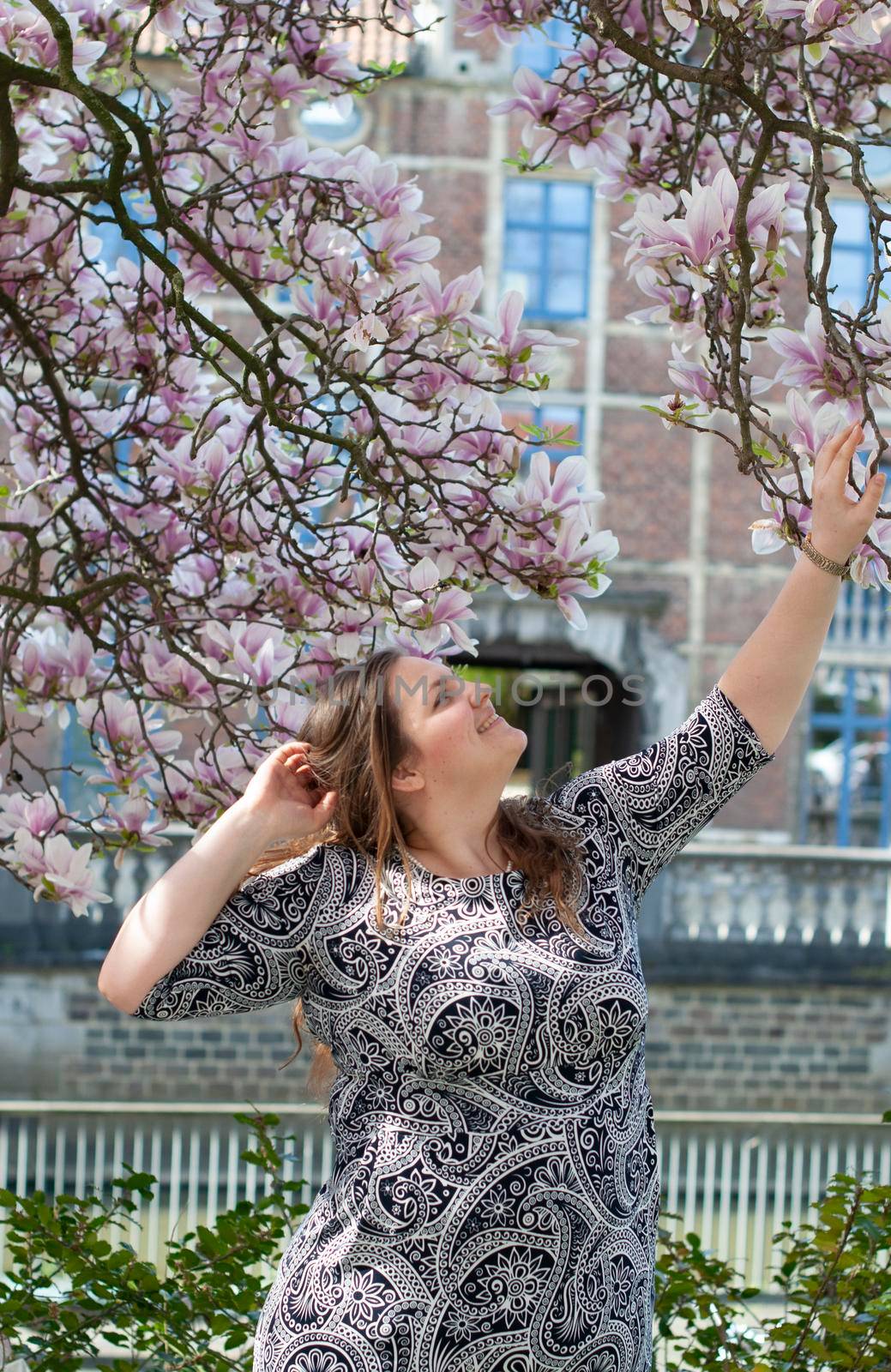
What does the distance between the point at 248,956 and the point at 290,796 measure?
A: 190 millimetres

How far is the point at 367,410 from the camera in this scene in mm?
2322

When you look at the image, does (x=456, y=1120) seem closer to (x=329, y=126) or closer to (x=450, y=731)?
(x=450, y=731)

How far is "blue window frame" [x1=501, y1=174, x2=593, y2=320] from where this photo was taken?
1276 cm

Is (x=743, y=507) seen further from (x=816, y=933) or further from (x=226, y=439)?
(x=226, y=439)

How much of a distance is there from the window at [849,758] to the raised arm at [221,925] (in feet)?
37.9

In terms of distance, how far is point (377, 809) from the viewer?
5.91ft

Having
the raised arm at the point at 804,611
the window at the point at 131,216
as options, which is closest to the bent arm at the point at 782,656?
the raised arm at the point at 804,611

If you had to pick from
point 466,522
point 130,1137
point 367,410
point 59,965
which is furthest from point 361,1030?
point 59,965

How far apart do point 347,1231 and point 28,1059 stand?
9574 millimetres

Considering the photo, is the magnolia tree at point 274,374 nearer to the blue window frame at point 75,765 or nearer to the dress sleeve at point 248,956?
the dress sleeve at point 248,956

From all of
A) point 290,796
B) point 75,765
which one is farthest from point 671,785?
point 75,765

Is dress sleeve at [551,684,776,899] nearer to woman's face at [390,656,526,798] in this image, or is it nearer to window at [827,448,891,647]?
woman's face at [390,656,526,798]

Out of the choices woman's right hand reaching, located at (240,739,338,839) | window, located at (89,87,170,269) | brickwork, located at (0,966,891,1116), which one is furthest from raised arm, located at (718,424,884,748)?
brickwork, located at (0,966,891,1116)

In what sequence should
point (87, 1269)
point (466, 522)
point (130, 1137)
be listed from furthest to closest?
point (130, 1137) → point (87, 1269) → point (466, 522)
